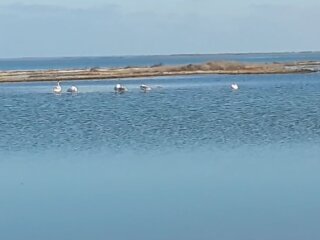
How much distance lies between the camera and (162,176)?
56.3 ft

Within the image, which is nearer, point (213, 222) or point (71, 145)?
point (213, 222)

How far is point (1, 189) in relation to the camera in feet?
54.2

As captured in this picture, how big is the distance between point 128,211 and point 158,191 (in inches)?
74.7

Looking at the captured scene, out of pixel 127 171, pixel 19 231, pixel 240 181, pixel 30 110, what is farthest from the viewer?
pixel 30 110

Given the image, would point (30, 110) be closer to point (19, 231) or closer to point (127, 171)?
point (127, 171)

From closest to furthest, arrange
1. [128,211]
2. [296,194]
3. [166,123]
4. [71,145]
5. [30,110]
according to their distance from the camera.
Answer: [128,211] → [296,194] → [71,145] → [166,123] → [30,110]

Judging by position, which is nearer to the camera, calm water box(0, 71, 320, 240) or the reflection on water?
calm water box(0, 71, 320, 240)

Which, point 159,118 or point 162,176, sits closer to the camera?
point 162,176

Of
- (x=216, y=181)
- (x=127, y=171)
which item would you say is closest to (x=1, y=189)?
(x=127, y=171)

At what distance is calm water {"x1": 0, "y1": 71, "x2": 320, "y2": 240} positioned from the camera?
40.8ft

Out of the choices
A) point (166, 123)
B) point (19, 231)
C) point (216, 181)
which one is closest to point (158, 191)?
point (216, 181)

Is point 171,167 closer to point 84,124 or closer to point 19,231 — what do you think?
point 19,231

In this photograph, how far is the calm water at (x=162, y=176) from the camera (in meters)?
12.4

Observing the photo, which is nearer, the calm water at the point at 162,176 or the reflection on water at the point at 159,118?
the calm water at the point at 162,176
